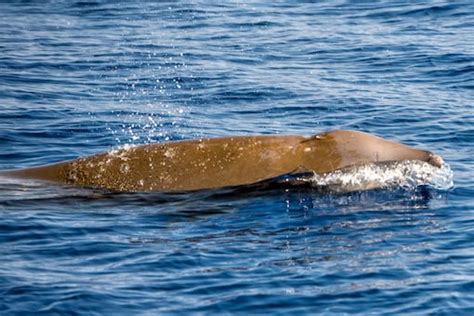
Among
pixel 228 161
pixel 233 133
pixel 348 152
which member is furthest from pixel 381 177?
pixel 233 133

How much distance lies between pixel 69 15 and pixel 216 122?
10.0 metres

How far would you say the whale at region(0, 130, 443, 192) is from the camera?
41.6 feet

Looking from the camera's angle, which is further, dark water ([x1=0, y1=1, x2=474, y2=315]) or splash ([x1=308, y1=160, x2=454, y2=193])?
splash ([x1=308, y1=160, x2=454, y2=193])

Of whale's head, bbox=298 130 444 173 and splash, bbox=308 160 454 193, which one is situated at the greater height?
whale's head, bbox=298 130 444 173

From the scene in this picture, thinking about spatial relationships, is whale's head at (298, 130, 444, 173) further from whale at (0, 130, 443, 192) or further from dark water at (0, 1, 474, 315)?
dark water at (0, 1, 474, 315)

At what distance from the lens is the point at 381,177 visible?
41.9ft

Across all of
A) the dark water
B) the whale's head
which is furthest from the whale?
the dark water

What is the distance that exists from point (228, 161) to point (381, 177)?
151cm

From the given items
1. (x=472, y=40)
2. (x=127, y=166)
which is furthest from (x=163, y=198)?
(x=472, y=40)

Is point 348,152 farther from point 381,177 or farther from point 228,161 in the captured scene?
point 228,161

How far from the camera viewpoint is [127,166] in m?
12.9

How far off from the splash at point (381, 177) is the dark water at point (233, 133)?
0.09m

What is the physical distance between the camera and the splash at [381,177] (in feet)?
41.5

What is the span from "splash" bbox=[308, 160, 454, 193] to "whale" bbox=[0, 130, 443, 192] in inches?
2.3
